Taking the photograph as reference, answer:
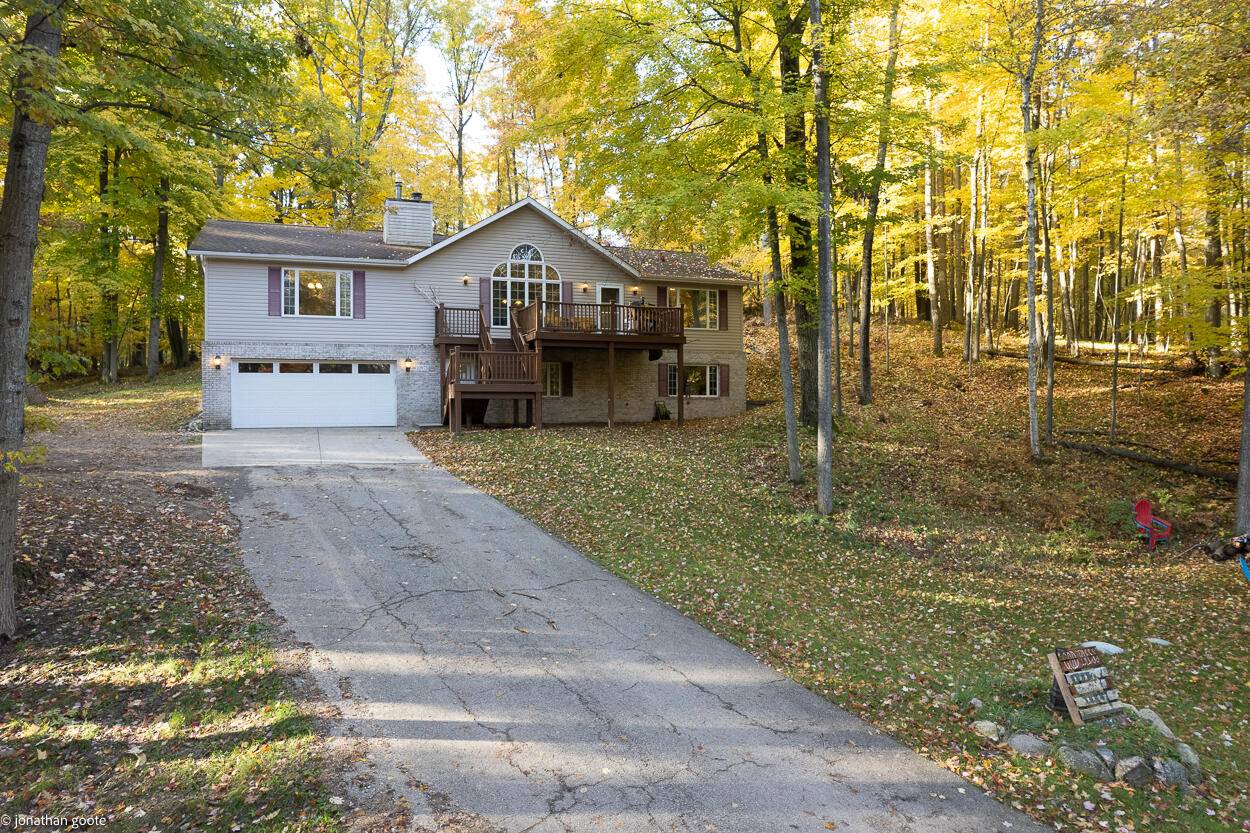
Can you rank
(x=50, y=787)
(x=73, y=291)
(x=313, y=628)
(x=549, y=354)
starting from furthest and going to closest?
(x=73, y=291), (x=549, y=354), (x=313, y=628), (x=50, y=787)

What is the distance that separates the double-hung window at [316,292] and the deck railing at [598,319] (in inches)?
196

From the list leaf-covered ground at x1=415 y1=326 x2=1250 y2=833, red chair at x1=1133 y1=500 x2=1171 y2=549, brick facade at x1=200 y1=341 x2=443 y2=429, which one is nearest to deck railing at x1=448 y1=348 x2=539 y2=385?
leaf-covered ground at x1=415 y1=326 x2=1250 y2=833

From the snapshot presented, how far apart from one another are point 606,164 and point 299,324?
10762 mm

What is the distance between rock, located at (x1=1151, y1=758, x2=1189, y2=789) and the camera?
14.9 ft

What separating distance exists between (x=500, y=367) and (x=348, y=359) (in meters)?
4.90

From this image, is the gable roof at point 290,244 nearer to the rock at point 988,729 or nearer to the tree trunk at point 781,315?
the tree trunk at point 781,315

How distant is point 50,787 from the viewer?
3963mm

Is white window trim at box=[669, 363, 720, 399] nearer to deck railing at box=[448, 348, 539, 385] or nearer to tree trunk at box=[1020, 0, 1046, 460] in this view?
deck railing at box=[448, 348, 539, 385]

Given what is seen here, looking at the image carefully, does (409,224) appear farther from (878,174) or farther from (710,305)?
(878,174)

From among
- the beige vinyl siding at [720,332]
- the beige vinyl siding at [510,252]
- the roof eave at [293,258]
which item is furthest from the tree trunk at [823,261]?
the roof eave at [293,258]

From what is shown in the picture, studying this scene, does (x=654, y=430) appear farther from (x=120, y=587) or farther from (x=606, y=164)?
(x=120, y=587)

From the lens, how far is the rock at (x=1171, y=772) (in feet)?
14.9

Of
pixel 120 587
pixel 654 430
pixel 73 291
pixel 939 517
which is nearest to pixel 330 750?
pixel 120 587

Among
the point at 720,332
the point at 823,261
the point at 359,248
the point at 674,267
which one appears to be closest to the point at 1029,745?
the point at 823,261
